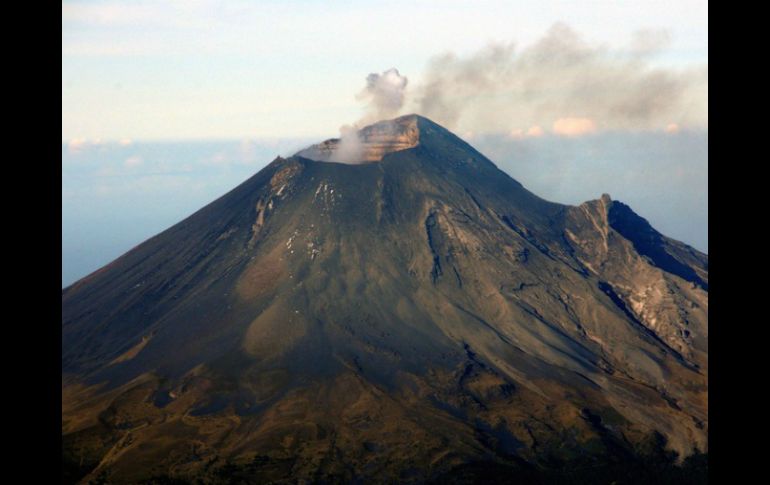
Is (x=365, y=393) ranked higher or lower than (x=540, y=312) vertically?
lower

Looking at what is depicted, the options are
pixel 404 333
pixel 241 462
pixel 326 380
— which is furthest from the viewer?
pixel 404 333

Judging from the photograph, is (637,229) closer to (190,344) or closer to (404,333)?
(404,333)

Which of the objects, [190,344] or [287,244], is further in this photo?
[287,244]
